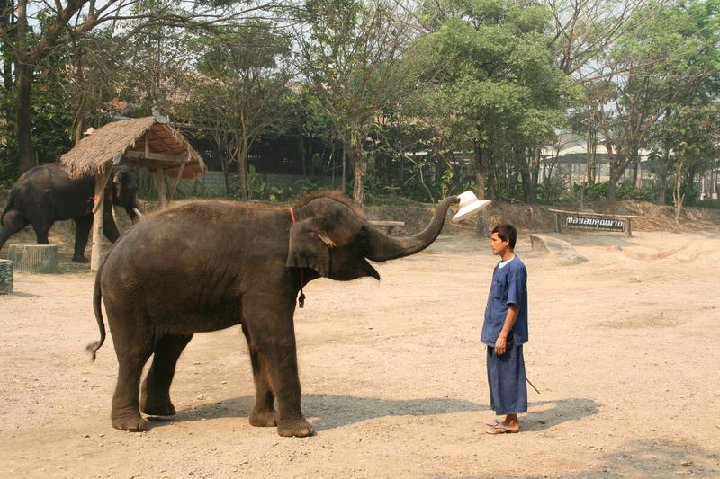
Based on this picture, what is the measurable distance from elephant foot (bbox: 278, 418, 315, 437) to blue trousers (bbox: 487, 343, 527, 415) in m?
1.55

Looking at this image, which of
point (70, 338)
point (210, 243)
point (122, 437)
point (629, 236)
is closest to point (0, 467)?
point (122, 437)

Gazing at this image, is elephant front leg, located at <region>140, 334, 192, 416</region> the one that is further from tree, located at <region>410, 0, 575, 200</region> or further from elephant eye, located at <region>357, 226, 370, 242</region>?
tree, located at <region>410, 0, 575, 200</region>

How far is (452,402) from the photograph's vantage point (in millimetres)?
7863

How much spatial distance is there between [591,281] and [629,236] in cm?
1706

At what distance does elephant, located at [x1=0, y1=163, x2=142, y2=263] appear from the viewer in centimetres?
1955

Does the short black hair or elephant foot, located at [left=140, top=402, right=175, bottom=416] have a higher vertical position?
the short black hair

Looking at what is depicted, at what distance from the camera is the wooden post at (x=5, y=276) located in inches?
544

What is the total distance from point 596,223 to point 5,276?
74.7 feet

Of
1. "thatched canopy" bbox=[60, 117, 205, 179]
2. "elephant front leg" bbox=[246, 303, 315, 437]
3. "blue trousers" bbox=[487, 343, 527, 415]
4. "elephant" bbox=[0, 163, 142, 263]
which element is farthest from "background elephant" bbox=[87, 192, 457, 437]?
"elephant" bbox=[0, 163, 142, 263]

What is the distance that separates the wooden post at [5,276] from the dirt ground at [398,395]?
8.9 inches

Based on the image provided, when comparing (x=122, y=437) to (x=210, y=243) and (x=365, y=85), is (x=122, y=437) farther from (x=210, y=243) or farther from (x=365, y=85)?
(x=365, y=85)

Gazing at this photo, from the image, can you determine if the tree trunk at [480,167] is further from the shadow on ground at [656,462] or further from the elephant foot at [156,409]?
the shadow on ground at [656,462]

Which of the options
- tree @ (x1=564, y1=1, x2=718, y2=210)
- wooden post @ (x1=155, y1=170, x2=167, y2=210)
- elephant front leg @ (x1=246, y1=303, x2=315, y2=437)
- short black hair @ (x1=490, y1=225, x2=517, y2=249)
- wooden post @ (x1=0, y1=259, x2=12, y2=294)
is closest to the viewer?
elephant front leg @ (x1=246, y1=303, x2=315, y2=437)

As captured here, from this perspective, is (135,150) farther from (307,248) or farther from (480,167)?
(480,167)
